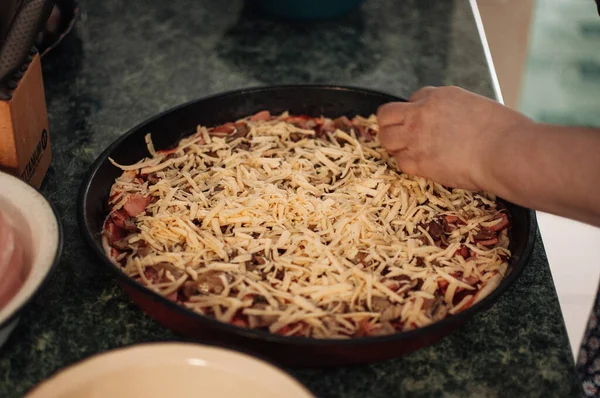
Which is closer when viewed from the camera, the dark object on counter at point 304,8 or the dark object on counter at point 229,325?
the dark object on counter at point 229,325

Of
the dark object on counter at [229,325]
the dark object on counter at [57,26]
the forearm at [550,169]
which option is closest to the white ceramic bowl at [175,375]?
the dark object on counter at [229,325]

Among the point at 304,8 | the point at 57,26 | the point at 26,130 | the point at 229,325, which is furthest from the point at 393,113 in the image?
the point at 57,26

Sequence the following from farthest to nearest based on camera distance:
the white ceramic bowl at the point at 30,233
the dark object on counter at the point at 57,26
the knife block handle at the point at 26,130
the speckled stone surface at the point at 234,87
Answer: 1. the dark object on counter at the point at 57,26
2. the knife block handle at the point at 26,130
3. the speckled stone surface at the point at 234,87
4. the white ceramic bowl at the point at 30,233

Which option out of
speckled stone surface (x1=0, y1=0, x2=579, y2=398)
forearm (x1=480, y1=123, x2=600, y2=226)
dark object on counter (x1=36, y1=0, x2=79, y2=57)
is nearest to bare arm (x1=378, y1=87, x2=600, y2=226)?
forearm (x1=480, y1=123, x2=600, y2=226)

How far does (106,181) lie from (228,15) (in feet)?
2.87

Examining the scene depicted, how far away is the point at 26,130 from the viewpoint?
3.83ft

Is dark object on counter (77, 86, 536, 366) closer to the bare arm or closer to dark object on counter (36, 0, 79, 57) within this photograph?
the bare arm

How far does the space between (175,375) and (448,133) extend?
531 mm

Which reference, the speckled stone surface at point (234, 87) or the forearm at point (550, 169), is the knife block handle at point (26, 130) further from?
the forearm at point (550, 169)

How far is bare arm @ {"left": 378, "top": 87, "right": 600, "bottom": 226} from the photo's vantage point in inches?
34.7

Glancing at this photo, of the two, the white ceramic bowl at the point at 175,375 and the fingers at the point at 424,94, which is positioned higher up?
the fingers at the point at 424,94

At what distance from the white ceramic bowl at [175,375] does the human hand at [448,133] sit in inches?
17.5

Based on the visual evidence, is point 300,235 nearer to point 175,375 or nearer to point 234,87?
point 175,375

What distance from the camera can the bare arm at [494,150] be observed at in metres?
0.88
